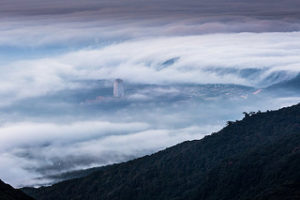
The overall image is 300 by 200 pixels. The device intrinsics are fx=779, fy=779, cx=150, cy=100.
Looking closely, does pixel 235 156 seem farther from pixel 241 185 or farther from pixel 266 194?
pixel 266 194

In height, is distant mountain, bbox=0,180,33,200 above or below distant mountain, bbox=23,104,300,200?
below

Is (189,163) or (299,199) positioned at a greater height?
(189,163)

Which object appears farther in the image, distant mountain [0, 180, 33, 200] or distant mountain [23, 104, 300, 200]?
distant mountain [23, 104, 300, 200]

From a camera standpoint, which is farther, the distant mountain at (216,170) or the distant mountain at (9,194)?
the distant mountain at (216,170)

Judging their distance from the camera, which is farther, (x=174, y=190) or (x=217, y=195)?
(x=174, y=190)

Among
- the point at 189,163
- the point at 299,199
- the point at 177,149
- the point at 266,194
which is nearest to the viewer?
the point at 299,199

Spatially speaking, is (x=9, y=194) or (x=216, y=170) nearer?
(x=9, y=194)

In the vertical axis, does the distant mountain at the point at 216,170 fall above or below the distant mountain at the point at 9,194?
above

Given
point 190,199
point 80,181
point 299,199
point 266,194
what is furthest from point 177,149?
point 299,199
